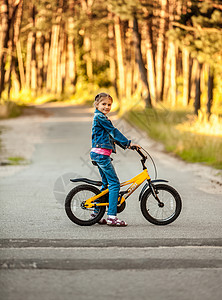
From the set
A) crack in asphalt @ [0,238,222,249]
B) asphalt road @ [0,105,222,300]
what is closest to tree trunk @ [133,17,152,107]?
asphalt road @ [0,105,222,300]

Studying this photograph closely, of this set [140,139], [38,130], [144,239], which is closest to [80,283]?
[144,239]

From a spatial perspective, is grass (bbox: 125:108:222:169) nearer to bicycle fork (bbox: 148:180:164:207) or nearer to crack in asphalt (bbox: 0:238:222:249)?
bicycle fork (bbox: 148:180:164:207)

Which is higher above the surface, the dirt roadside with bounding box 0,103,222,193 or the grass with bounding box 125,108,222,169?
the grass with bounding box 125,108,222,169

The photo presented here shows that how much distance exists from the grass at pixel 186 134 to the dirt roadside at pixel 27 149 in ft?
1.23

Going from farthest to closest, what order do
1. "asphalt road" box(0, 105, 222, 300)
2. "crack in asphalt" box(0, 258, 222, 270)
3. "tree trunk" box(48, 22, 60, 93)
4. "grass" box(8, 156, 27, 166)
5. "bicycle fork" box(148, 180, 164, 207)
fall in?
1. "tree trunk" box(48, 22, 60, 93)
2. "grass" box(8, 156, 27, 166)
3. "bicycle fork" box(148, 180, 164, 207)
4. "crack in asphalt" box(0, 258, 222, 270)
5. "asphalt road" box(0, 105, 222, 300)

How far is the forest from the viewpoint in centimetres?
2659

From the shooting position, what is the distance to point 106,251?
672 centimetres

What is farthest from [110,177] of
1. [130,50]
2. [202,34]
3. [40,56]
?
[40,56]

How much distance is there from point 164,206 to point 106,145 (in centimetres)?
109

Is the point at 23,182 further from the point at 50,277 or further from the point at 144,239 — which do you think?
the point at 50,277

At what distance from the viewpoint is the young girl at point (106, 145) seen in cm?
813

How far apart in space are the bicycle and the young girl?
0.12 m

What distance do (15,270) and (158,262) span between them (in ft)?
4.33

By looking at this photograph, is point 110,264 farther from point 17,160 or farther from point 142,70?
point 142,70
